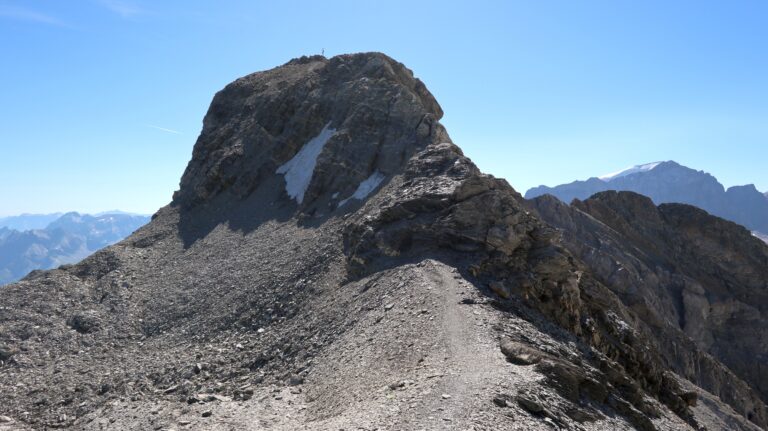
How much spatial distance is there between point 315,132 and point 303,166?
4481mm

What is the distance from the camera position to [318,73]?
200 ft

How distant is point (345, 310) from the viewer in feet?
90.4

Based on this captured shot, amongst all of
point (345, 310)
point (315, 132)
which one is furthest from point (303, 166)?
point (345, 310)

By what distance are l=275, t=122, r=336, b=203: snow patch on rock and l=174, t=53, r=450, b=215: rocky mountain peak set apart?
0.43 ft

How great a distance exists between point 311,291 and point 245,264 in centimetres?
976

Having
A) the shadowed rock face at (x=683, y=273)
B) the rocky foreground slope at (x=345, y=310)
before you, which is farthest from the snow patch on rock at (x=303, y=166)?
the shadowed rock face at (x=683, y=273)

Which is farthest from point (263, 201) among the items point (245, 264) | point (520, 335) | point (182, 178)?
point (520, 335)

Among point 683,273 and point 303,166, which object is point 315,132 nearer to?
point 303,166

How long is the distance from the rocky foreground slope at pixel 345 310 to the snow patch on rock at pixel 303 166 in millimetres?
304

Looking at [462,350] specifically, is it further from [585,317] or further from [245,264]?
[245,264]

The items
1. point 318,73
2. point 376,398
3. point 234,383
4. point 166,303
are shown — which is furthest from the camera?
point 318,73

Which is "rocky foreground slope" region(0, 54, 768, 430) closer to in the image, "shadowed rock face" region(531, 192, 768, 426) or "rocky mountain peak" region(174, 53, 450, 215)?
"rocky mountain peak" region(174, 53, 450, 215)

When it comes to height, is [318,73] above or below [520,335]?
A: above

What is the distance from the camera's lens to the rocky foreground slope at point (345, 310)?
63.9 ft
